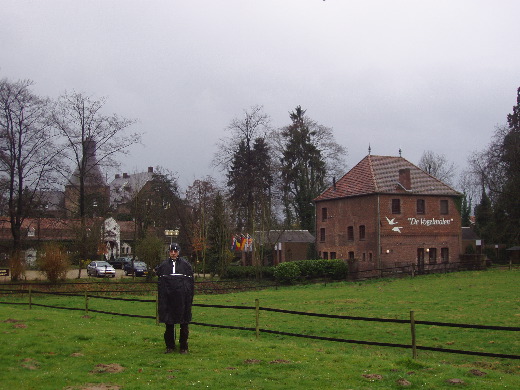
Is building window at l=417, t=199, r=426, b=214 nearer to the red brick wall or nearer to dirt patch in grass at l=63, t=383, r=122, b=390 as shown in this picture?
the red brick wall

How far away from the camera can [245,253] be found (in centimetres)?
6600

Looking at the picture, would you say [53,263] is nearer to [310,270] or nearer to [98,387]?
[310,270]

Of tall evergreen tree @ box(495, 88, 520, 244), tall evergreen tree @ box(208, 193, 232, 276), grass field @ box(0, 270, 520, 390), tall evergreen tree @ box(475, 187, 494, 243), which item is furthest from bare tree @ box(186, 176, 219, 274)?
grass field @ box(0, 270, 520, 390)

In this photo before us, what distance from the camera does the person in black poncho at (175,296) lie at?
10.9 m

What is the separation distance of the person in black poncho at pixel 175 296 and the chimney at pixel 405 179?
40637 millimetres

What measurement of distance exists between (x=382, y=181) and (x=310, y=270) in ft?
34.0

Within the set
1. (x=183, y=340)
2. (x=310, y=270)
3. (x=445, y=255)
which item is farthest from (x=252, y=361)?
(x=445, y=255)

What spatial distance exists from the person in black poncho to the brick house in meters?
37.3

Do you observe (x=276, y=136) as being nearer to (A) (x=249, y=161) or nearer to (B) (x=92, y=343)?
(A) (x=249, y=161)

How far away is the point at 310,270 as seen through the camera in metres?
45.0

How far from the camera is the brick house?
157 ft

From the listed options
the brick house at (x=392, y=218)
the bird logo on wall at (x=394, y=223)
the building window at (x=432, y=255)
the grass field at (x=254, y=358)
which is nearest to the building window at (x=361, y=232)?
the brick house at (x=392, y=218)

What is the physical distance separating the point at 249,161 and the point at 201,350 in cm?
4952

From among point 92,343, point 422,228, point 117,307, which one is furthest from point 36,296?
point 422,228
